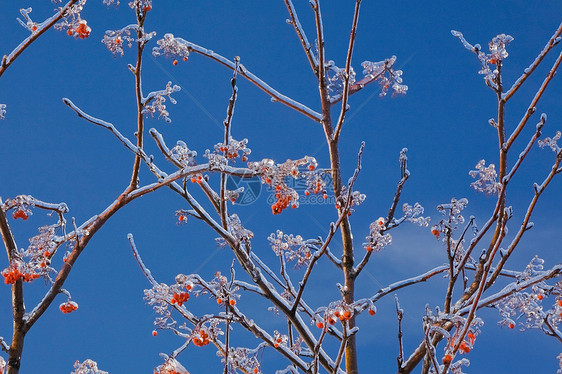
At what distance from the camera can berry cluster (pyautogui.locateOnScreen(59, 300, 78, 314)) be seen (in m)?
4.70

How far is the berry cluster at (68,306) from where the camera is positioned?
185 inches

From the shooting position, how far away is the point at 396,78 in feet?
18.4

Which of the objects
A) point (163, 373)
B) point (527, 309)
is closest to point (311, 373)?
point (163, 373)

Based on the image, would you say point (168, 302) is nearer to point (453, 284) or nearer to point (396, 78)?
point (453, 284)

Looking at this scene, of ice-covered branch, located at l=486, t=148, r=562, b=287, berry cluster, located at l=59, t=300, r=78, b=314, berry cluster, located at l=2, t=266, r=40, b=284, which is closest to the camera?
ice-covered branch, located at l=486, t=148, r=562, b=287

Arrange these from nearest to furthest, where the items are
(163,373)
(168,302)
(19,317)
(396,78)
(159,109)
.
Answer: (163,373)
(19,317)
(168,302)
(159,109)
(396,78)

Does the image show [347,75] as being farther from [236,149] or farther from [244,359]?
Result: [244,359]

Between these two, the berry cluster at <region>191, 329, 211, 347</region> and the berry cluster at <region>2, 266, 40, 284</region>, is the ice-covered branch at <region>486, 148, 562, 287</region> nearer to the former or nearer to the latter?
the berry cluster at <region>191, 329, 211, 347</region>

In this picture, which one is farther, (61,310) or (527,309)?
(61,310)

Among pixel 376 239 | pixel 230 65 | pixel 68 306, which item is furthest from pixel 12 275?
pixel 376 239

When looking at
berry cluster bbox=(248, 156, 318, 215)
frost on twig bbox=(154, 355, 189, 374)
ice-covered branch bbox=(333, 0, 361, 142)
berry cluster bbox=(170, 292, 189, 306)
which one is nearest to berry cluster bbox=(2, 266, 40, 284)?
berry cluster bbox=(170, 292, 189, 306)

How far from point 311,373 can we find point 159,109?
2.75m

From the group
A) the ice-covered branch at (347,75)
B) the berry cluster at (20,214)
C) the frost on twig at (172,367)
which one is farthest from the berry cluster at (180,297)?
the ice-covered branch at (347,75)

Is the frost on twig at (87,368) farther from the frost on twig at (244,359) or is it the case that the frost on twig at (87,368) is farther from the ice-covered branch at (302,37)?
the ice-covered branch at (302,37)
